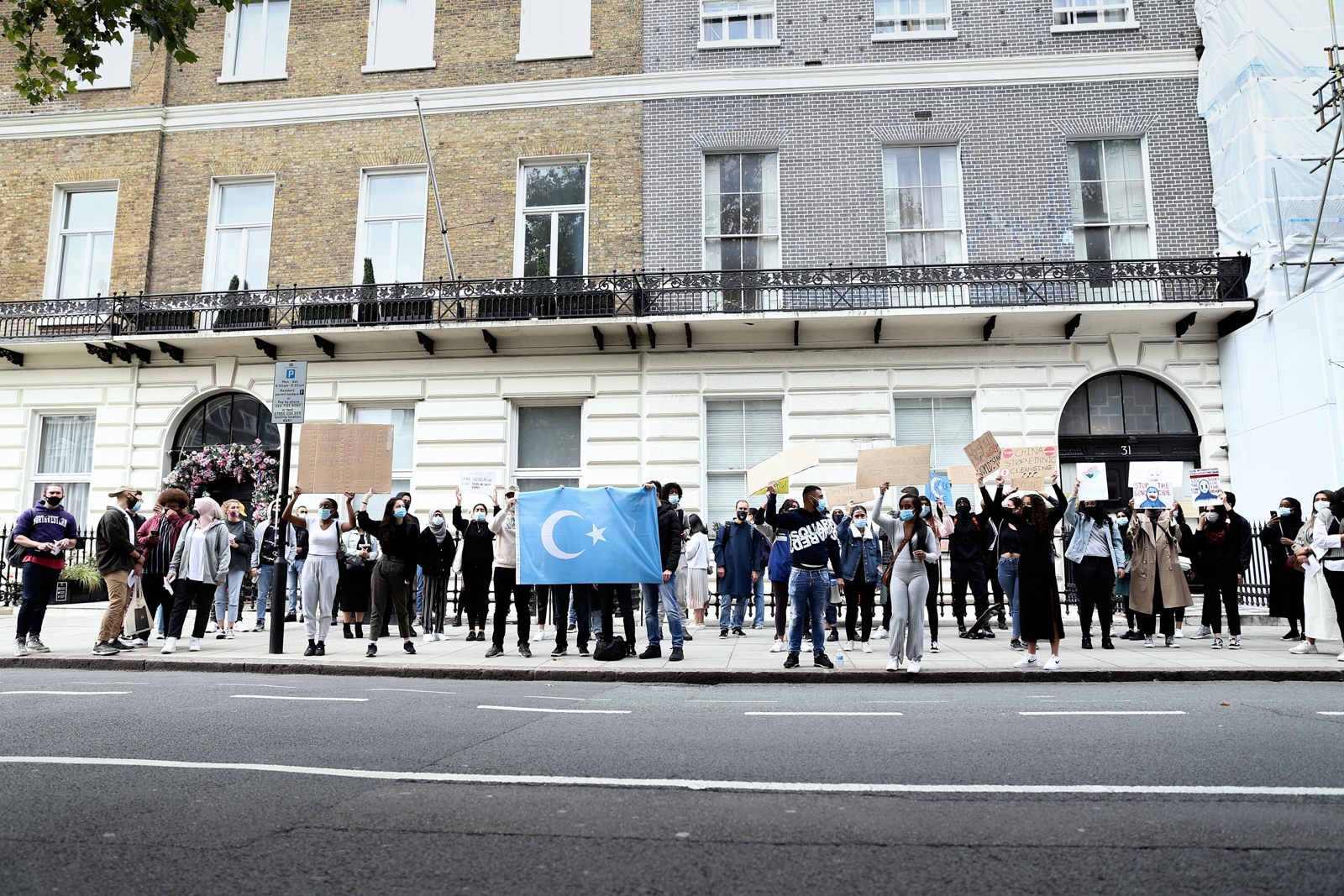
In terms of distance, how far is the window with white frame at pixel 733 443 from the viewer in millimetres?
18469

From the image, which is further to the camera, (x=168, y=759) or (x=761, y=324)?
(x=761, y=324)

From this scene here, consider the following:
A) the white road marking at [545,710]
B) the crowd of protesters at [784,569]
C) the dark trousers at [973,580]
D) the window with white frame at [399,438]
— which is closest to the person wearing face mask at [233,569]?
the crowd of protesters at [784,569]

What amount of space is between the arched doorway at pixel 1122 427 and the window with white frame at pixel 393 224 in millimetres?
13518

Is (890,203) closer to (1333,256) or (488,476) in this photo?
(1333,256)

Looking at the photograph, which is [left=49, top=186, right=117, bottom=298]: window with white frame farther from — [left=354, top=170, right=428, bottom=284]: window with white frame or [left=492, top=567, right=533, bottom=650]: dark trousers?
[left=492, top=567, right=533, bottom=650]: dark trousers

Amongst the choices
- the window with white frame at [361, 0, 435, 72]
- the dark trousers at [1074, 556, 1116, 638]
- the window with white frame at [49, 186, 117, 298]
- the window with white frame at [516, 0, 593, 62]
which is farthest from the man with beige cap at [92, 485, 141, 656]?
the window with white frame at [516, 0, 593, 62]

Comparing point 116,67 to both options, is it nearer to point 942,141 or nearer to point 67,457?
point 67,457

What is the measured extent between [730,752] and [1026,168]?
16.2m

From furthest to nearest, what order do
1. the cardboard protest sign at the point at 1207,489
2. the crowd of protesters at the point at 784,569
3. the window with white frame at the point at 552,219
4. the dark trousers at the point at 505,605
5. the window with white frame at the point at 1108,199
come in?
the window with white frame at the point at 552,219 < the window with white frame at the point at 1108,199 < the cardboard protest sign at the point at 1207,489 < the dark trousers at the point at 505,605 < the crowd of protesters at the point at 784,569

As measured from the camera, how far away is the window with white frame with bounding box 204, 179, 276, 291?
20.3 meters

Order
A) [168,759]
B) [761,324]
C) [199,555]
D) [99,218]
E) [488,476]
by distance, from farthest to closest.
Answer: [99,218]
[761,324]
[488,476]
[199,555]
[168,759]

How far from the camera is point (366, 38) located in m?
20.5

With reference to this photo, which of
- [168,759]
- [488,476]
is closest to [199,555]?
[488,476]

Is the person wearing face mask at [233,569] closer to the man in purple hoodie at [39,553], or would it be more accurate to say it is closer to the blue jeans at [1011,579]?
the man in purple hoodie at [39,553]
